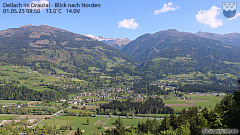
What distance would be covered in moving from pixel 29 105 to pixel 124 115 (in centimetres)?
5912

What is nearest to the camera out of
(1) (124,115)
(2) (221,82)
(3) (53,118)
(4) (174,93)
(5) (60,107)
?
(3) (53,118)

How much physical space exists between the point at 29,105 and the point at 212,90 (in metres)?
135

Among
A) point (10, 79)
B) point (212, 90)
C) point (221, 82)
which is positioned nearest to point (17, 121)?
point (10, 79)

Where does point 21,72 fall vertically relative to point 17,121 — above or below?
above

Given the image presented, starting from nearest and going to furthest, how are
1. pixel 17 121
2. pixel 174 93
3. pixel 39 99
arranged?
Answer: pixel 17 121 < pixel 39 99 < pixel 174 93

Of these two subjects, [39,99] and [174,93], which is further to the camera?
[174,93]

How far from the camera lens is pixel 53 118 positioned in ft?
289

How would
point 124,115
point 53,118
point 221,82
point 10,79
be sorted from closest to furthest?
1. point 53,118
2. point 124,115
3. point 10,79
4. point 221,82

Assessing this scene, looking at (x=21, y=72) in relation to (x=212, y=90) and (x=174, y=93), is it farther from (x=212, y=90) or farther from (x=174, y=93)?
(x=212, y=90)

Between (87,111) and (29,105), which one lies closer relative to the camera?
(87,111)

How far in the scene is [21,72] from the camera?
606 feet

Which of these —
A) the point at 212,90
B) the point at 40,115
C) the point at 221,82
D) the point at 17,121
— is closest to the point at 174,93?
the point at 212,90

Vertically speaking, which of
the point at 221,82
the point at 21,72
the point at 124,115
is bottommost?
the point at 124,115

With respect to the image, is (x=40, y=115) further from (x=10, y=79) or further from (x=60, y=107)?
(x=10, y=79)
